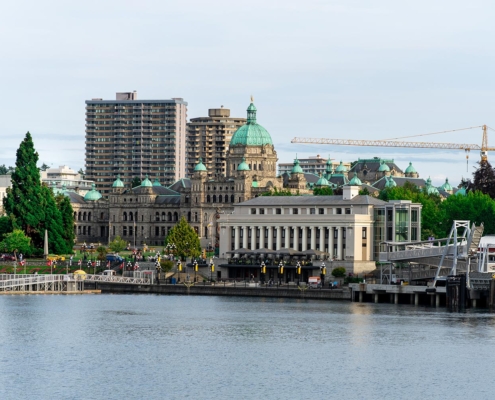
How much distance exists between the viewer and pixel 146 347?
107500 mm

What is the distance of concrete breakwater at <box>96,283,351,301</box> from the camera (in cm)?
15712

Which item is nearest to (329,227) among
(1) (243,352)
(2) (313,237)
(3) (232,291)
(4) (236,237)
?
(2) (313,237)

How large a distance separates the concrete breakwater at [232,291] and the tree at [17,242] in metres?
26.6

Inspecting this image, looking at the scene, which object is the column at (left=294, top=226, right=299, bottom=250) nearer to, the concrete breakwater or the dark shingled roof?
the dark shingled roof

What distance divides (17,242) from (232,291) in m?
44.4

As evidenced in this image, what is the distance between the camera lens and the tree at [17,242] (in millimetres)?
195500

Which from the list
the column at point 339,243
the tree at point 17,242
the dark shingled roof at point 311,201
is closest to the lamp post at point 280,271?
the column at point 339,243

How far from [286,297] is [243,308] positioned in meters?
17.4

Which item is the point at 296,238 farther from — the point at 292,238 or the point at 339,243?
the point at 339,243

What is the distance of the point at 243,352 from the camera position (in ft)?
345

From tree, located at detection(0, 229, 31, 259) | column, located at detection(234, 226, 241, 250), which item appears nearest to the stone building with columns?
column, located at detection(234, 226, 241, 250)

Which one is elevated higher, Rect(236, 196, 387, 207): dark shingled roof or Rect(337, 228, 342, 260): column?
Rect(236, 196, 387, 207): dark shingled roof

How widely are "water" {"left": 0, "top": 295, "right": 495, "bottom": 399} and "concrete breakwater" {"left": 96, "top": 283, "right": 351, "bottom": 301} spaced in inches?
438

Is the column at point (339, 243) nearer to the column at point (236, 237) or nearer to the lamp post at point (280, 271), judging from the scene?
the lamp post at point (280, 271)
